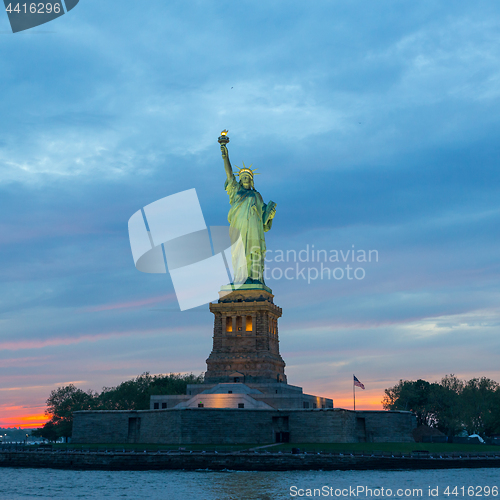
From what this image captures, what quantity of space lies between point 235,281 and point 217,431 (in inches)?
849

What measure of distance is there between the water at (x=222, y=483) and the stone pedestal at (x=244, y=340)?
2215cm

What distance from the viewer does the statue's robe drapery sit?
249 ft

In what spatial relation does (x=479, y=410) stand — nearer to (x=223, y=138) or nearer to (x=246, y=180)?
(x=246, y=180)

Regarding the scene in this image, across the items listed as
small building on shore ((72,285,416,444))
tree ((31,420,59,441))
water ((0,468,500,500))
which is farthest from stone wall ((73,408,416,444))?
tree ((31,420,59,441))

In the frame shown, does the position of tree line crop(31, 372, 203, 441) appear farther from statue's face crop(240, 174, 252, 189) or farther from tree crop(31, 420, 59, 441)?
statue's face crop(240, 174, 252, 189)

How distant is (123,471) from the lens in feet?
A: 163

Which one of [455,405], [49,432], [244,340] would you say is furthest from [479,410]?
[49,432]

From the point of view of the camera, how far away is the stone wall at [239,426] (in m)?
57.6

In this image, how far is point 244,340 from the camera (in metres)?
71.4

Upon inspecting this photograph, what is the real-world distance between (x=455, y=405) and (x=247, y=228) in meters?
42.3

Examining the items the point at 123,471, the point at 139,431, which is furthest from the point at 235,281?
the point at 123,471

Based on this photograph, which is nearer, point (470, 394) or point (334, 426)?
point (334, 426)

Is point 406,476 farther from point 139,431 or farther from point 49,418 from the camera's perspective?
point 49,418

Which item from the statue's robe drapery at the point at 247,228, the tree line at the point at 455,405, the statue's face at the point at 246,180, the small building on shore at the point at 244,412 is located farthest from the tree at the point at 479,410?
the statue's face at the point at 246,180
